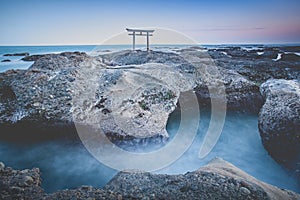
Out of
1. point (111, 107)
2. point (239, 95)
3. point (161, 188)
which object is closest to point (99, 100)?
point (111, 107)

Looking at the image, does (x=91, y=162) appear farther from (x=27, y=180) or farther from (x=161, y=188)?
(x=161, y=188)

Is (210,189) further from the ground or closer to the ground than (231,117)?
further from the ground

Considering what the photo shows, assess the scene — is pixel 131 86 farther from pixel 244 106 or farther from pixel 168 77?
pixel 244 106

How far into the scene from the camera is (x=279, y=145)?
20.3 feet

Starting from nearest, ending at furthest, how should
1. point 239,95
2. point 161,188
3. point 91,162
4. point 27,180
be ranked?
point 161,188
point 27,180
point 91,162
point 239,95

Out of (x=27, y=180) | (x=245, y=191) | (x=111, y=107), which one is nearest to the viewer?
(x=245, y=191)

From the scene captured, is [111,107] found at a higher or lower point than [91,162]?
higher

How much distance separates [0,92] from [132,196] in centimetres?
761

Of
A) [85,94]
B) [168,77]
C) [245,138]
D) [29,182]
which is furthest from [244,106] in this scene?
[29,182]

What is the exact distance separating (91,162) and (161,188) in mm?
3331

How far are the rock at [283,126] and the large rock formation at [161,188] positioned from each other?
7.61 ft

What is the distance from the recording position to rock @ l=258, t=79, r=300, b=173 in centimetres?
581

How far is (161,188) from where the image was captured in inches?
144

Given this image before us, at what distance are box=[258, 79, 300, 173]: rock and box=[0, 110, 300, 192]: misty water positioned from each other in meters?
0.35
